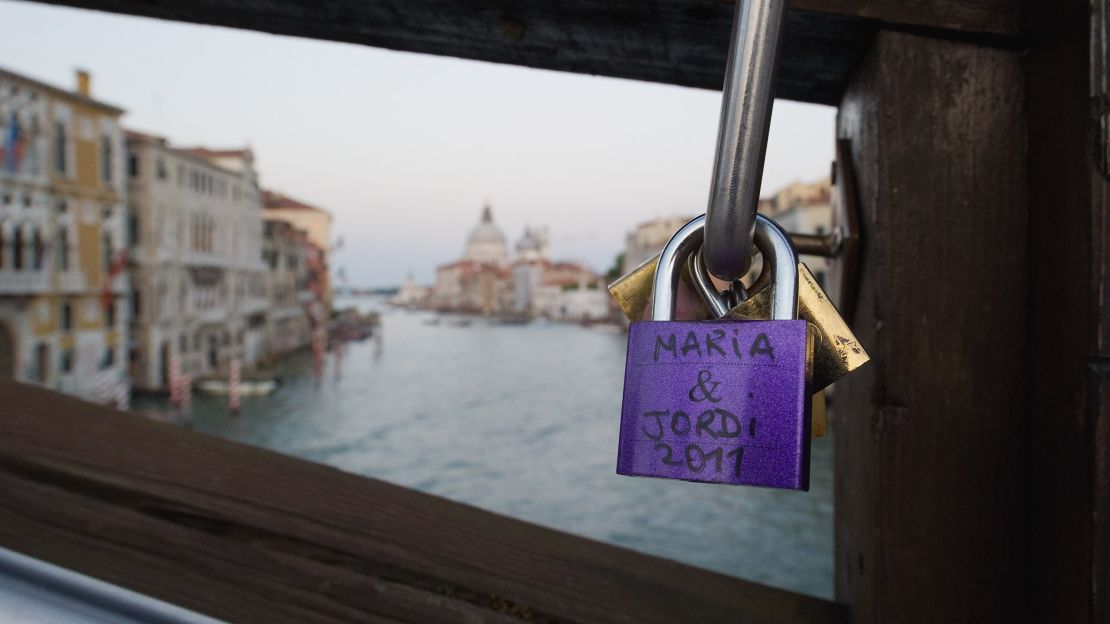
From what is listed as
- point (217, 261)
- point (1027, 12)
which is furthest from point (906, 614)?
point (217, 261)

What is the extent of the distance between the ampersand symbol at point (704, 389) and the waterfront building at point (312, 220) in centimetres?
2791

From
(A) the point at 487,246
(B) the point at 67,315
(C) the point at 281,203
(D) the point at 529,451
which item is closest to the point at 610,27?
(D) the point at 529,451

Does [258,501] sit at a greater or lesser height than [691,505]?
greater

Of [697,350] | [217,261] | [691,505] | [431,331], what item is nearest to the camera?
[697,350]

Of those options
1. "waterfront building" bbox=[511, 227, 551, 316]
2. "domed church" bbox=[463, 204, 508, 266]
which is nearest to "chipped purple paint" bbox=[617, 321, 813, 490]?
"waterfront building" bbox=[511, 227, 551, 316]

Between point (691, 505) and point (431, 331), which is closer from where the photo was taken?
point (691, 505)

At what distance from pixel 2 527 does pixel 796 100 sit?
0.36m

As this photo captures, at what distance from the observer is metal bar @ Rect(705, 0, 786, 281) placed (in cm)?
18

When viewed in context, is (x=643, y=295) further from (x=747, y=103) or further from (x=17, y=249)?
(x=17, y=249)

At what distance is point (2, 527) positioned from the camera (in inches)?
11.9

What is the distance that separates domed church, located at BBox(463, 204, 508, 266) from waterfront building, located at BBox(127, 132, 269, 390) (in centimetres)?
3025

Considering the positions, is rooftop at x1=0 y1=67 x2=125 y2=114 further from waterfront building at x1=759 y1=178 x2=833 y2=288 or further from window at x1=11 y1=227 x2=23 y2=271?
waterfront building at x1=759 y1=178 x2=833 y2=288

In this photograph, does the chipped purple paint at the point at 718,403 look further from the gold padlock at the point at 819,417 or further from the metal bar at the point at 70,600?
the metal bar at the point at 70,600

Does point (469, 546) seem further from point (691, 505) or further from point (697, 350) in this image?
point (691, 505)
